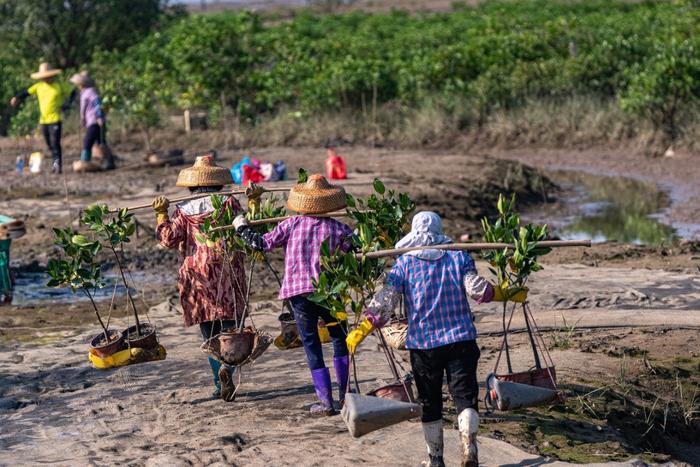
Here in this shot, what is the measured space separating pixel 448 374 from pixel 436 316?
0.34m

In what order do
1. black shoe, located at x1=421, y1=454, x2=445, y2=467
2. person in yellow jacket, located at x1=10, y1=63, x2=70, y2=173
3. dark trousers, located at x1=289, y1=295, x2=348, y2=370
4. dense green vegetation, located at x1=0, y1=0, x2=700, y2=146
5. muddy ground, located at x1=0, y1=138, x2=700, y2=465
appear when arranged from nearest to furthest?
black shoe, located at x1=421, y1=454, x2=445, y2=467 → muddy ground, located at x1=0, y1=138, x2=700, y2=465 → dark trousers, located at x1=289, y1=295, x2=348, y2=370 → person in yellow jacket, located at x1=10, y1=63, x2=70, y2=173 → dense green vegetation, located at x1=0, y1=0, x2=700, y2=146

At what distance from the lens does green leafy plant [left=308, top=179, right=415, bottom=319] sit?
21.6 feet

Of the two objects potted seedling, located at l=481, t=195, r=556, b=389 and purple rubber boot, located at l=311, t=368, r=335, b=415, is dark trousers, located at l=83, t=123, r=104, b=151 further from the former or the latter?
potted seedling, located at l=481, t=195, r=556, b=389

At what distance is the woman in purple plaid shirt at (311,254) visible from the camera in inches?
281

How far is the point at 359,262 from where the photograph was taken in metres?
6.82

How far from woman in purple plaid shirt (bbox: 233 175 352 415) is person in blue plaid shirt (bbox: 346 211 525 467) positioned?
2.79ft

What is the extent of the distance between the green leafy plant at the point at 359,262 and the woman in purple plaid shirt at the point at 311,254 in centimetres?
11

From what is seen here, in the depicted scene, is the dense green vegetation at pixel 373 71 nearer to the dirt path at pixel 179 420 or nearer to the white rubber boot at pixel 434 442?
the dirt path at pixel 179 420

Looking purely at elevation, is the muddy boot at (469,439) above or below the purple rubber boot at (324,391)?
above

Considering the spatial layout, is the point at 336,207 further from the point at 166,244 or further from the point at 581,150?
the point at 581,150

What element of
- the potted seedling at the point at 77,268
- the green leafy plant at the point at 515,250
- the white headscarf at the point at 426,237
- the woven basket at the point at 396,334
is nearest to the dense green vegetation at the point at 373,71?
the potted seedling at the point at 77,268

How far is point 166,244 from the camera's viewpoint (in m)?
7.74

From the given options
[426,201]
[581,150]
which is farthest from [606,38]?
[426,201]

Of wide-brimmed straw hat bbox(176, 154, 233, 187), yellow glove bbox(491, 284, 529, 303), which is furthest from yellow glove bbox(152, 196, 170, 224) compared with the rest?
yellow glove bbox(491, 284, 529, 303)
